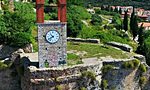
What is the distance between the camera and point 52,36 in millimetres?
25094

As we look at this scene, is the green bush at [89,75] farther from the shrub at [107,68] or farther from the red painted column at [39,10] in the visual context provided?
the red painted column at [39,10]

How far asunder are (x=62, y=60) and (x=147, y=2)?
4489 inches

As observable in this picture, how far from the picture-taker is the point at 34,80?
80.6ft

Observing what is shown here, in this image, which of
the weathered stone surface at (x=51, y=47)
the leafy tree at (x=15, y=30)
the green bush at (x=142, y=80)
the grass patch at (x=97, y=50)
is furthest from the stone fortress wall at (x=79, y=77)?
the leafy tree at (x=15, y=30)

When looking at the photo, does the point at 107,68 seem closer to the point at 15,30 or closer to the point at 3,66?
the point at 3,66

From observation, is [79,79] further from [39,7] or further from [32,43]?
[32,43]

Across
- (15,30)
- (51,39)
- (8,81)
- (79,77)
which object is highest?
(51,39)

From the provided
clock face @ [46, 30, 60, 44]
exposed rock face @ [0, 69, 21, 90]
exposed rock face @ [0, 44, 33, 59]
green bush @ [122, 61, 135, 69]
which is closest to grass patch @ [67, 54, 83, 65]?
clock face @ [46, 30, 60, 44]

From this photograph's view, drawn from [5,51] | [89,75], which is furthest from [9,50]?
[89,75]

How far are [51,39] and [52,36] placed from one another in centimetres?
20

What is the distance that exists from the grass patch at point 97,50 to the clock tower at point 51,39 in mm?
3900

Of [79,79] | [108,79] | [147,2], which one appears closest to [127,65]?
[108,79]

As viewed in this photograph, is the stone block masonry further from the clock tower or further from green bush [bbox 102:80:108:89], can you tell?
green bush [bbox 102:80:108:89]

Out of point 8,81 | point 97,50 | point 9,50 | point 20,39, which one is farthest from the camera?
point 9,50
